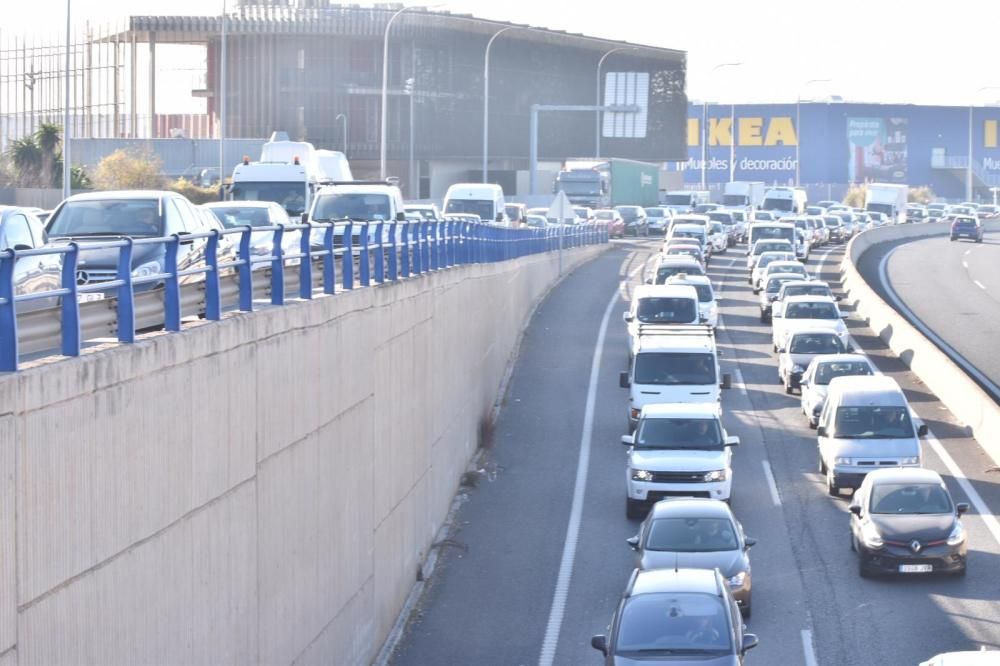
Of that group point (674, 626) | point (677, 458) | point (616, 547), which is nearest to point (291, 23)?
point (677, 458)

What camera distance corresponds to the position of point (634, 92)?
384 feet

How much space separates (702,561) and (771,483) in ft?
26.7

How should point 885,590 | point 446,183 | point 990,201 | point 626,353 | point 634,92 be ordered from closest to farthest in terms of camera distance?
point 885,590 → point 626,353 → point 446,183 → point 634,92 → point 990,201

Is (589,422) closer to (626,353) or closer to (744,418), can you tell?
(744,418)

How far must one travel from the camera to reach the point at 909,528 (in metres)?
21.9

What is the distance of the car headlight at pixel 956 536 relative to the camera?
21688 mm

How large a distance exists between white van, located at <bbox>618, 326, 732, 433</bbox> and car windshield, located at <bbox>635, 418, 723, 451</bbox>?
3730 millimetres

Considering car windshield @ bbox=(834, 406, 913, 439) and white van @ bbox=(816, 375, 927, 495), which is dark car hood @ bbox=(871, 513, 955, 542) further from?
car windshield @ bbox=(834, 406, 913, 439)

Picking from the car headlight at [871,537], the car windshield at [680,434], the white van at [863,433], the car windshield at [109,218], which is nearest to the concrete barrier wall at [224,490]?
the car windshield at [109,218]

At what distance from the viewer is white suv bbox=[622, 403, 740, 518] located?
83.9ft

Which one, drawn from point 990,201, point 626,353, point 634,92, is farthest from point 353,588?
point 990,201

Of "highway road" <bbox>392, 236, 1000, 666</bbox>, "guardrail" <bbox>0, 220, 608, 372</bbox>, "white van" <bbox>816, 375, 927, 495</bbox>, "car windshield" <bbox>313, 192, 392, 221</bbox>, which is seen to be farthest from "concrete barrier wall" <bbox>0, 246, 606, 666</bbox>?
"car windshield" <bbox>313, 192, 392, 221</bbox>

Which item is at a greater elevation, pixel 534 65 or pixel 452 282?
pixel 534 65

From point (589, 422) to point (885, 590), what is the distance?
495 inches
